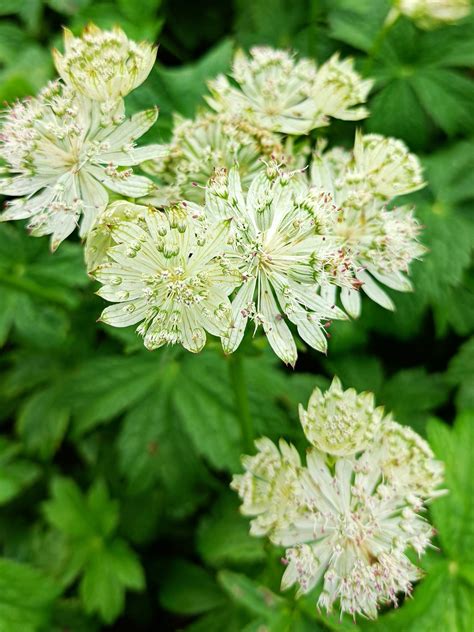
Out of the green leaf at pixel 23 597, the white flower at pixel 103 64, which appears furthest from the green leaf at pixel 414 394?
the white flower at pixel 103 64

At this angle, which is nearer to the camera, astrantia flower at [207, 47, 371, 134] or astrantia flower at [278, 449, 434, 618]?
astrantia flower at [278, 449, 434, 618]

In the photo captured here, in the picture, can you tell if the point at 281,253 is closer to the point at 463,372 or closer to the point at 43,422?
the point at 463,372

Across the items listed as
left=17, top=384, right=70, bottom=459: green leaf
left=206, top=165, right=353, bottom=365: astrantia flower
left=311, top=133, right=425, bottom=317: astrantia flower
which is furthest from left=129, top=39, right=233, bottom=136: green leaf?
left=17, top=384, right=70, bottom=459: green leaf

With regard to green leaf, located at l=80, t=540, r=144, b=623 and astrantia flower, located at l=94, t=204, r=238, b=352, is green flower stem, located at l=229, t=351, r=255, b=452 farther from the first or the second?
green leaf, located at l=80, t=540, r=144, b=623

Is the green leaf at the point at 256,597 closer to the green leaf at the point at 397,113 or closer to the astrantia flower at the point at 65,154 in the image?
the astrantia flower at the point at 65,154

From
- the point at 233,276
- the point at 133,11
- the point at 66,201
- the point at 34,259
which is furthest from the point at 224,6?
the point at 233,276
